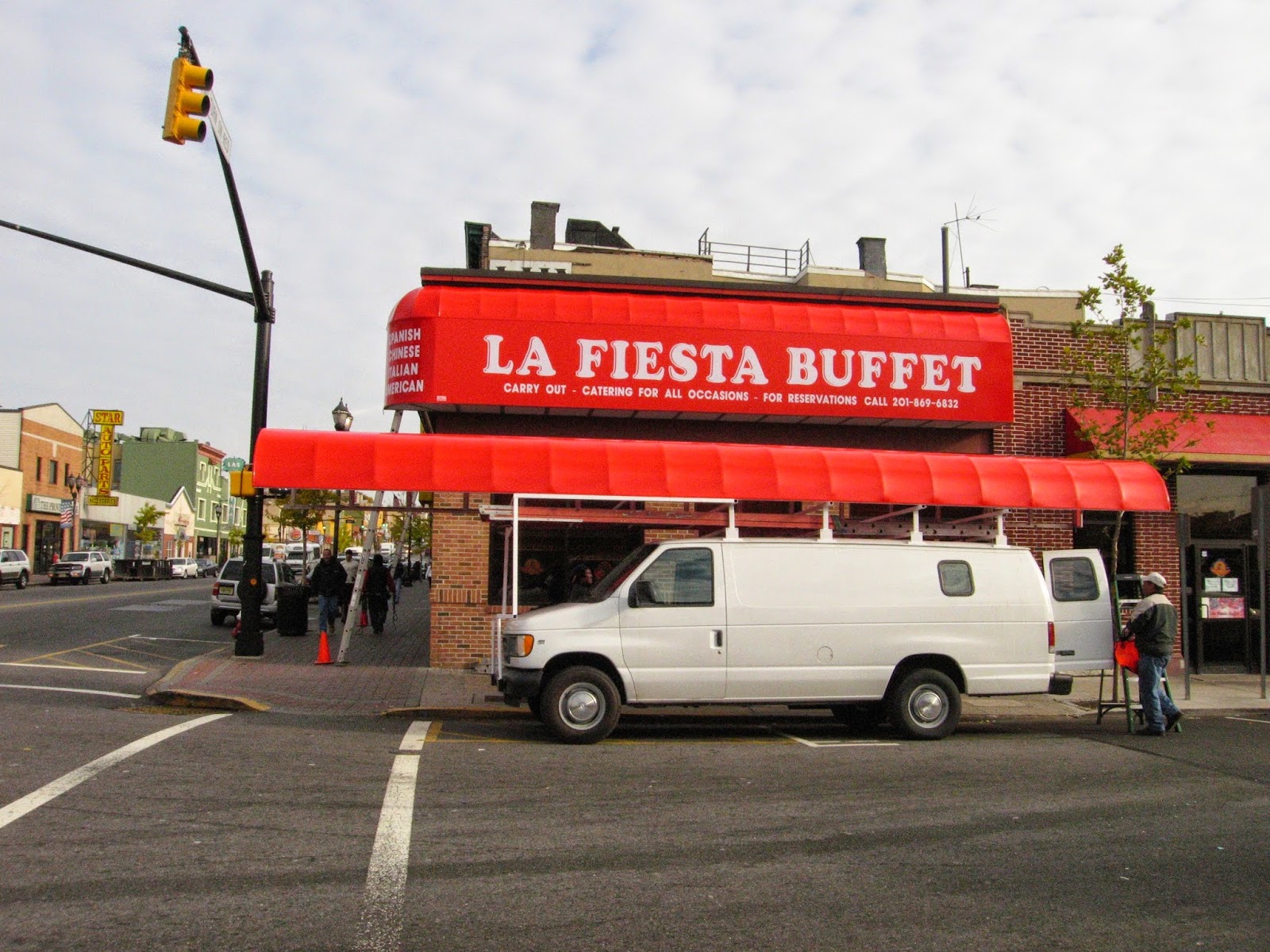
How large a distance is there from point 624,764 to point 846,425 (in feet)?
29.9

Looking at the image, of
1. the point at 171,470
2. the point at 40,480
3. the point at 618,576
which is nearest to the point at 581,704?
the point at 618,576

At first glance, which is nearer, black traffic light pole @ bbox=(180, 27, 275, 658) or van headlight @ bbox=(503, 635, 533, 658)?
van headlight @ bbox=(503, 635, 533, 658)

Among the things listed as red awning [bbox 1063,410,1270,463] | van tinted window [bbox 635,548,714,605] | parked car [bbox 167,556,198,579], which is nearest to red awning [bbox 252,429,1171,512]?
van tinted window [bbox 635,548,714,605]

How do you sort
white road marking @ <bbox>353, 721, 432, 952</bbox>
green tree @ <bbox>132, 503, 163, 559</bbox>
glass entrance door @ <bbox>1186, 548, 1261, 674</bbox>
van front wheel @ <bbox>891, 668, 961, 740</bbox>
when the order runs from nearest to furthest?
white road marking @ <bbox>353, 721, 432, 952</bbox> < van front wheel @ <bbox>891, 668, 961, 740</bbox> < glass entrance door @ <bbox>1186, 548, 1261, 674</bbox> < green tree @ <bbox>132, 503, 163, 559</bbox>

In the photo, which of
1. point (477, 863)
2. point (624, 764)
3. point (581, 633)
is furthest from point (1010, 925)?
point (581, 633)

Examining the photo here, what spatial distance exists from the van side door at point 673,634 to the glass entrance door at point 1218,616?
10.8 m

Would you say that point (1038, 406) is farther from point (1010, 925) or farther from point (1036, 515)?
point (1010, 925)

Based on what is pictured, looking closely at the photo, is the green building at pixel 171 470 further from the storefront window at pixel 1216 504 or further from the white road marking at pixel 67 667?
the storefront window at pixel 1216 504

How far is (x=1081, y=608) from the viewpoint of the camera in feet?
41.0

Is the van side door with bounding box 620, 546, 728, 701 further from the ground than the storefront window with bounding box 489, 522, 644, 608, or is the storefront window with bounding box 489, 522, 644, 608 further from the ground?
the storefront window with bounding box 489, 522, 644, 608

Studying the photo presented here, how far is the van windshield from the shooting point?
10258 mm

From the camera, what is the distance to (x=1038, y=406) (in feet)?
56.2

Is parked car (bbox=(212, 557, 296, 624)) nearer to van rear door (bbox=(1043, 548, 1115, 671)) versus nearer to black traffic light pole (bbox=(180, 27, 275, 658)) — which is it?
black traffic light pole (bbox=(180, 27, 275, 658))

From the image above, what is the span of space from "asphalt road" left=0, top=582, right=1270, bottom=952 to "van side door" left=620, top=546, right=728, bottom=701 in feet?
1.96
